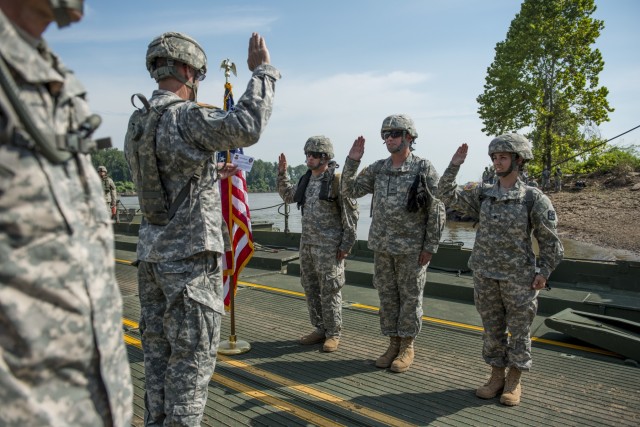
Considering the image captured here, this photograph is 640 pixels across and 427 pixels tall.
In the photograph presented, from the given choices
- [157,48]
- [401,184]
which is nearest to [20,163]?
[157,48]

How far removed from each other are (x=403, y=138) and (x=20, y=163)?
148 inches

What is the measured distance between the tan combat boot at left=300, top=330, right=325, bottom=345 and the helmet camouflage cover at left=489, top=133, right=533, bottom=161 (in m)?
2.60

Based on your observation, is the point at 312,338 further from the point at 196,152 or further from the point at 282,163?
the point at 196,152

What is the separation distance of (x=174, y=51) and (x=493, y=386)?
11.3ft

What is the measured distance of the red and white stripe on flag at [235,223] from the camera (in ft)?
16.5

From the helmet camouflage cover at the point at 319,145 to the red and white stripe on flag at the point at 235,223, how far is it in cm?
76

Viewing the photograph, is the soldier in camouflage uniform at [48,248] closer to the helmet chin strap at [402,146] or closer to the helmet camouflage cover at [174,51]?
the helmet camouflage cover at [174,51]

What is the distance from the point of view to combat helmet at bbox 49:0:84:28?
4.20ft

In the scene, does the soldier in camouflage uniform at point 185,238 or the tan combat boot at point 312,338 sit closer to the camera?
the soldier in camouflage uniform at point 185,238

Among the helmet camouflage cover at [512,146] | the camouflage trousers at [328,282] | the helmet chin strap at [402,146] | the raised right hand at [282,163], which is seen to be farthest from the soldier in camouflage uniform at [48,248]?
the raised right hand at [282,163]

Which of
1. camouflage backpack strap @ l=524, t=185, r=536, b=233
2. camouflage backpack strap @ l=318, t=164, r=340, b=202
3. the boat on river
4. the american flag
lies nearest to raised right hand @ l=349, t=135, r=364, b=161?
camouflage backpack strap @ l=318, t=164, r=340, b=202

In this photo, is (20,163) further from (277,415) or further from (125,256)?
(125,256)

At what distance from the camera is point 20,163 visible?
122 centimetres

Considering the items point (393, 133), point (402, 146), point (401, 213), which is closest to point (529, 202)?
point (401, 213)
